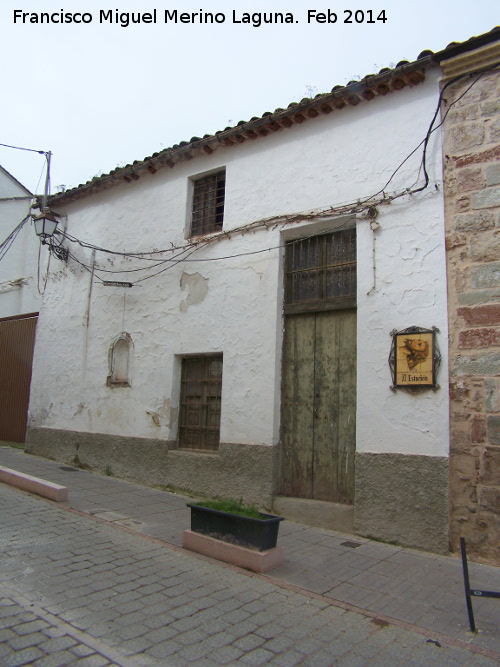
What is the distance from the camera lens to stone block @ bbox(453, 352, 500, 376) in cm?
493

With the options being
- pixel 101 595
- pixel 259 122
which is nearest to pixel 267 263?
→ pixel 259 122

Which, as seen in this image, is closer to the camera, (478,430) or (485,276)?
(478,430)

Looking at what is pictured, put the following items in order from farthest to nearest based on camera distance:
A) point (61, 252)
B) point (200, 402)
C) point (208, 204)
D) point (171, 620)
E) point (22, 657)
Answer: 1. point (61, 252)
2. point (208, 204)
3. point (200, 402)
4. point (171, 620)
5. point (22, 657)

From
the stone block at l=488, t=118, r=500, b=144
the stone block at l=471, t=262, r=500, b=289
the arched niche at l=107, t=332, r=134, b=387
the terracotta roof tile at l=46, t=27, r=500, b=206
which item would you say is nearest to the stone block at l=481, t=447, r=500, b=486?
the stone block at l=471, t=262, r=500, b=289


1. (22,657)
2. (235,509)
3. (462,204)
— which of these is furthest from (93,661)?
(462,204)

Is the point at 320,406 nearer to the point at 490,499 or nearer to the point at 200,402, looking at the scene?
the point at 200,402

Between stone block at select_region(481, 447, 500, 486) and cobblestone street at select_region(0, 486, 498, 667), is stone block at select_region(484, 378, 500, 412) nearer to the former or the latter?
stone block at select_region(481, 447, 500, 486)

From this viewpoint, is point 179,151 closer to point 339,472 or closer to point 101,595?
point 339,472

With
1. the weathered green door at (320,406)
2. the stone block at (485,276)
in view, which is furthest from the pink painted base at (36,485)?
the stone block at (485,276)

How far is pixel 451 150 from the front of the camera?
18.1 ft

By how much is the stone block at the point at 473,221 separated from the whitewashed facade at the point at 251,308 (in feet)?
0.57

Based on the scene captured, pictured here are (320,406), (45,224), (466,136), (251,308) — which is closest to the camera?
(466,136)

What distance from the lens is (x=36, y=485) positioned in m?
6.77

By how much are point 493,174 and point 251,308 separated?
11.0 ft
